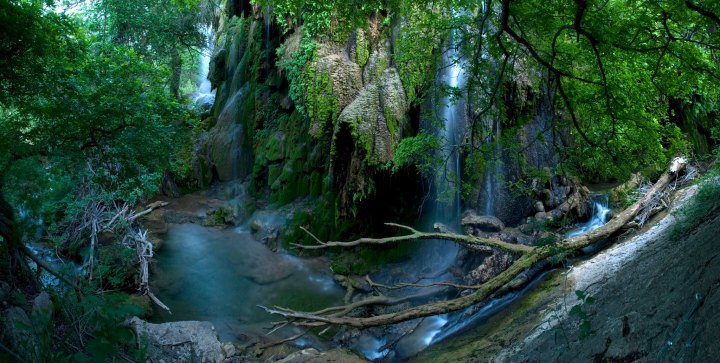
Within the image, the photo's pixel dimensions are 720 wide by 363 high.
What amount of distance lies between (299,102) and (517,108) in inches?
241

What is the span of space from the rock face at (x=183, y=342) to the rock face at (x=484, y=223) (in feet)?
17.5

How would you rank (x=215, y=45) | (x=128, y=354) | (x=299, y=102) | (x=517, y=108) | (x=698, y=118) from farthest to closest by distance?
1. (x=215, y=45)
2. (x=299, y=102)
3. (x=698, y=118)
4. (x=517, y=108)
5. (x=128, y=354)

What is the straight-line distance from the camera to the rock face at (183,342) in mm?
5988

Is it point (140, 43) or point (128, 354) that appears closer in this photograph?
point (128, 354)

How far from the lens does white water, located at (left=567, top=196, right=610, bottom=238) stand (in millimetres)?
8797

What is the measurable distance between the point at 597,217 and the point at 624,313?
20.9ft

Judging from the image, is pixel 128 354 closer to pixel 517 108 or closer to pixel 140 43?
pixel 517 108

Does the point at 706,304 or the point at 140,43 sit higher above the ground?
the point at 140,43

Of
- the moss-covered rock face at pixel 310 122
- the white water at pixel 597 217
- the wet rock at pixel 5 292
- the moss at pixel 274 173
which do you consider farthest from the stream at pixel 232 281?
the white water at pixel 597 217

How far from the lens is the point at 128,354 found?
4359 millimetres

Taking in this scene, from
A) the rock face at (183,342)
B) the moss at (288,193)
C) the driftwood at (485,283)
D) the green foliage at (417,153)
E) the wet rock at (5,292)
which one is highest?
the green foliage at (417,153)

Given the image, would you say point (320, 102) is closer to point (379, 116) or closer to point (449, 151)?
point (379, 116)

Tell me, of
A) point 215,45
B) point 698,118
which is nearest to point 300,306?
point 698,118

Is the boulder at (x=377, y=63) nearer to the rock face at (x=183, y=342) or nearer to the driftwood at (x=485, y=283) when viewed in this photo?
the driftwood at (x=485, y=283)
